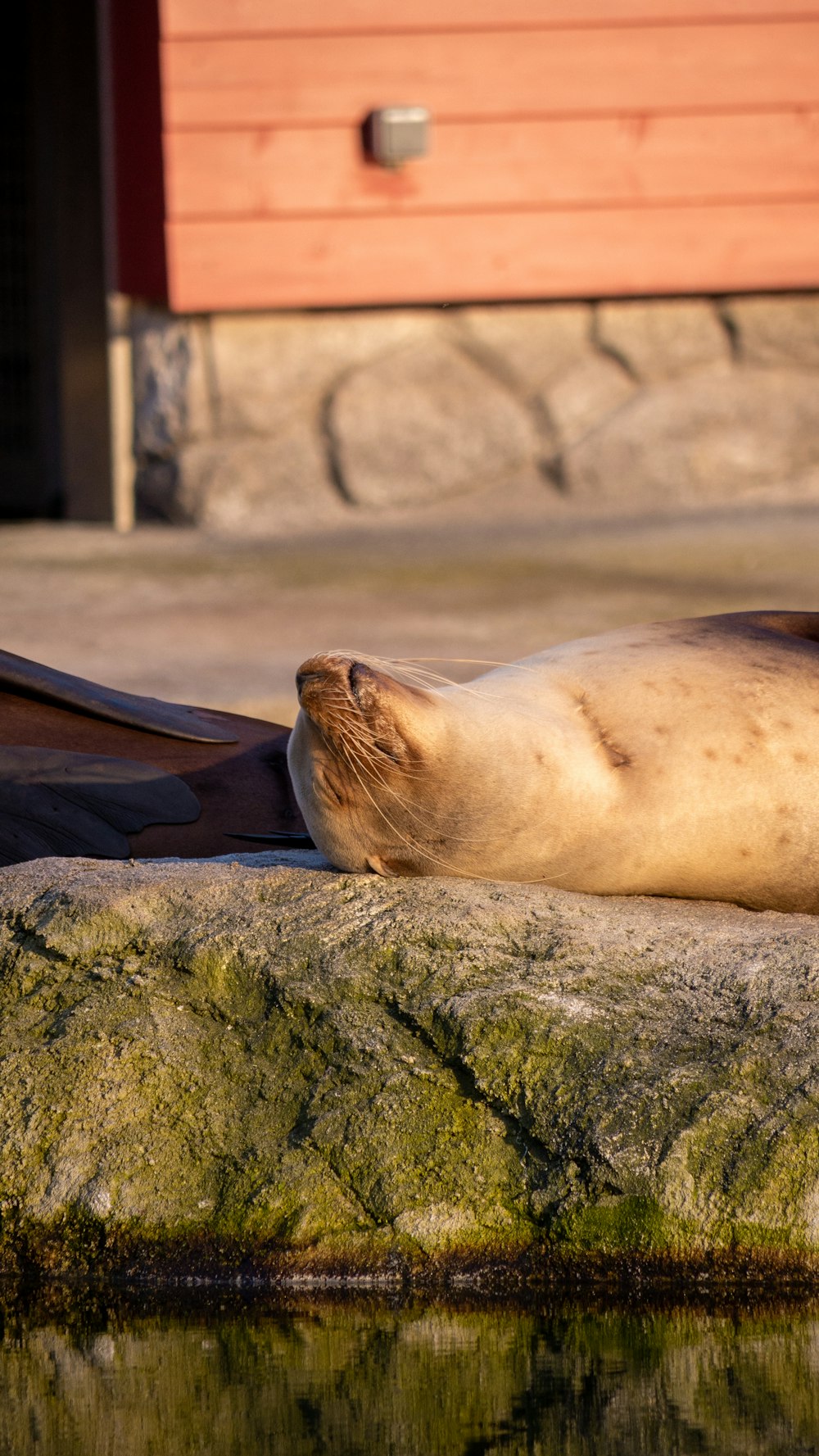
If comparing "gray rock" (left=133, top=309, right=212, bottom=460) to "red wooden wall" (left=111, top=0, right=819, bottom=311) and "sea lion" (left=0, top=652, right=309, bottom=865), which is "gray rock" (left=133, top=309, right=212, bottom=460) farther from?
"sea lion" (left=0, top=652, right=309, bottom=865)

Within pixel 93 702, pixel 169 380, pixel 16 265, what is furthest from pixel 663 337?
pixel 93 702

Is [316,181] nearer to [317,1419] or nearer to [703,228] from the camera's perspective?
[703,228]

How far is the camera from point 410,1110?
7.41 ft

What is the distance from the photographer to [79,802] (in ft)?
11.1

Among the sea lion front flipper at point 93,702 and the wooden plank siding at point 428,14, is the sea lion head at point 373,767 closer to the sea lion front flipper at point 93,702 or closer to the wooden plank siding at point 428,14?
the sea lion front flipper at point 93,702

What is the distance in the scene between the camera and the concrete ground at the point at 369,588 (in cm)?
588

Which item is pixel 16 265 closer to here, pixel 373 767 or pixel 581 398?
pixel 581 398

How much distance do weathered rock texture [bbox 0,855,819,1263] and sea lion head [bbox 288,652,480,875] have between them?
0.08 metres

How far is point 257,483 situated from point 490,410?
3.44ft

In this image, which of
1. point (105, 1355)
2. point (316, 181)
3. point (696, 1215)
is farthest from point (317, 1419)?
point (316, 181)

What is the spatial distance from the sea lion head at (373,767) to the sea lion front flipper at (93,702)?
0.90 metres

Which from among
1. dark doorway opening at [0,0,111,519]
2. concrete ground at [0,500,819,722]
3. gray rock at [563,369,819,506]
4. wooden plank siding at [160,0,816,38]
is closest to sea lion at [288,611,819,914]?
concrete ground at [0,500,819,722]

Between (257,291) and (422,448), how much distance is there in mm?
960

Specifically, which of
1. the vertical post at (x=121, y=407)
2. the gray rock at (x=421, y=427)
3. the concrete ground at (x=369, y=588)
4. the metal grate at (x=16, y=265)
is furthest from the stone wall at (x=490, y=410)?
the metal grate at (x=16, y=265)
